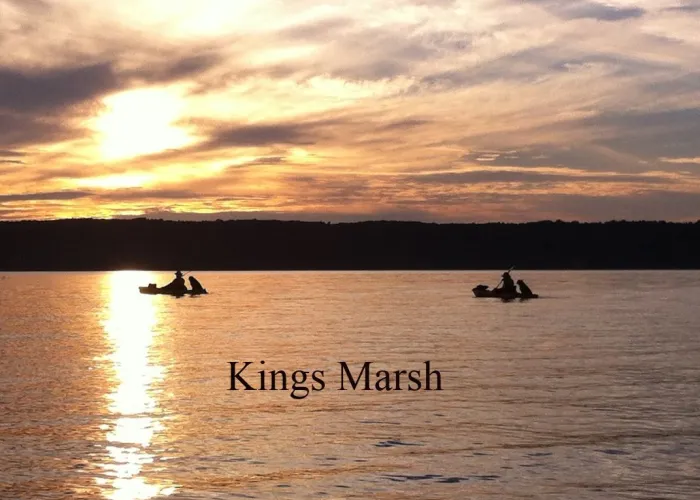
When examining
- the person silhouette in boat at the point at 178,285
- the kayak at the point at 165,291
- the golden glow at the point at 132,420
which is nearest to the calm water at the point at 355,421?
the golden glow at the point at 132,420

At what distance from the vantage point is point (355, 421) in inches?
1056

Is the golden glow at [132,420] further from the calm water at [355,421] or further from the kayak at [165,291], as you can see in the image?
the kayak at [165,291]

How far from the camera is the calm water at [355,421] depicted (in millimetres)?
19719

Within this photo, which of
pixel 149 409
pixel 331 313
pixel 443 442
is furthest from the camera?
pixel 331 313

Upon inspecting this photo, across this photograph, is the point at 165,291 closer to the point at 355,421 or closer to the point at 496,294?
the point at 496,294

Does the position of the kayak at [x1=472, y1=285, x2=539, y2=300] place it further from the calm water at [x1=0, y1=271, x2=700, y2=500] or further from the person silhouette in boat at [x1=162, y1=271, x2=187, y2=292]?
the calm water at [x1=0, y1=271, x2=700, y2=500]

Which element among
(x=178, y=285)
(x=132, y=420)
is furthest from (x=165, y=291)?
(x=132, y=420)

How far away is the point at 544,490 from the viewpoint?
19.0m

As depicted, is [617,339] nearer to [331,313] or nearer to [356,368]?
[356,368]

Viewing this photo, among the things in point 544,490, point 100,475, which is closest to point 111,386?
point 100,475

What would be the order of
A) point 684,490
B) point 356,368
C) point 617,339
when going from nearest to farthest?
1. point 684,490
2. point 356,368
3. point 617,339

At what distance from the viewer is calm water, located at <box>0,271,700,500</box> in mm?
19719

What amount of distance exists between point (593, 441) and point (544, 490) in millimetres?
5136

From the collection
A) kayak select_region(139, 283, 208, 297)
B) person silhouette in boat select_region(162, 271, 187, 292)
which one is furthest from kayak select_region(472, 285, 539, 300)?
person silhouette in boat select_region(162, 271, 187, 292)
